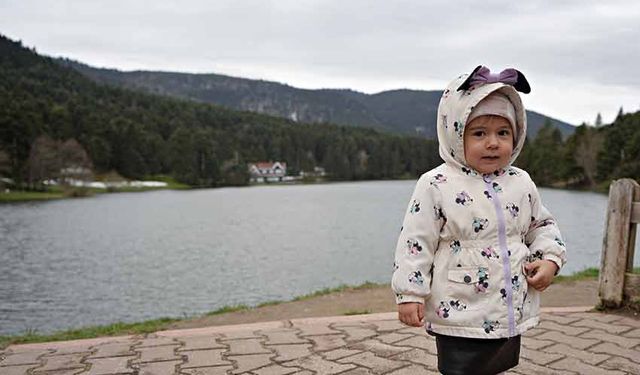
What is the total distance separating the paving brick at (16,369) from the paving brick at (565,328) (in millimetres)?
3776

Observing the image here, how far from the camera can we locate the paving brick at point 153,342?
13.9 feet

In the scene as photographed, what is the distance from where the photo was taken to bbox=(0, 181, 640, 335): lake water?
43.3ft

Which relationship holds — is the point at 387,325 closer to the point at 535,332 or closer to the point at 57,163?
the point at 535,332

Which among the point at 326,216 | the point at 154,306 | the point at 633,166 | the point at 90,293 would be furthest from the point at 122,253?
the point at 633,166

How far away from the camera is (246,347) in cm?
406

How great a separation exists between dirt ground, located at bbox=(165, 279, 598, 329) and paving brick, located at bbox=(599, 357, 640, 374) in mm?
2251

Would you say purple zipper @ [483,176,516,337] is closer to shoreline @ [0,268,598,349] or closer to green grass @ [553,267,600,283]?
shoreline @ [0,268,598,349]

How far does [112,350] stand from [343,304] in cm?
319

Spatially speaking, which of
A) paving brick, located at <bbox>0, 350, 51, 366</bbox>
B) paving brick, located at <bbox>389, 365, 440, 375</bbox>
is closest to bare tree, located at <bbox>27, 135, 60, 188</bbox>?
paving brick, located at <bbox>0, 350, 51, 366</bbox>

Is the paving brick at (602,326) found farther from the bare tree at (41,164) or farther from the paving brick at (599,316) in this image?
the bare tree at (41,164)

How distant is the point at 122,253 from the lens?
22.3 m

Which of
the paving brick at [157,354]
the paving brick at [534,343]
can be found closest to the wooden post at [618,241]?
the paving brick at [534,343]

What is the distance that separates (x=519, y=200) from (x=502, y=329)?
530 mm

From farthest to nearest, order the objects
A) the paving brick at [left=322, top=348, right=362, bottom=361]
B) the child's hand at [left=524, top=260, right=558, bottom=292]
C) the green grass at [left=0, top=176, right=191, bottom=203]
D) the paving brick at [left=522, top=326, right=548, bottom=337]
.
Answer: the green grass at [left=0, top=176, right=191, bottom=203]
the paving brick at [left=522, top=326, right=548, bottom=337]
the paving brick at [left=322, top=348, right=362, bottom=361]
the child's hand at [left=524, top=260, right=558, bottom=292]
